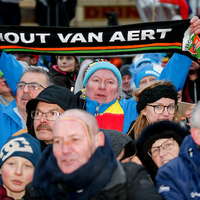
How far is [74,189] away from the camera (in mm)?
2344

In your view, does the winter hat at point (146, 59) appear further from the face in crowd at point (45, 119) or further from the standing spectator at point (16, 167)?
the standing spectator at point (16, 167)

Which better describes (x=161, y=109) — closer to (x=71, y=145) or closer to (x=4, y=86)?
(x=71, y=145)

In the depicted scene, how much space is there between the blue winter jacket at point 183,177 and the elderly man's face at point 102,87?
170 centimetres

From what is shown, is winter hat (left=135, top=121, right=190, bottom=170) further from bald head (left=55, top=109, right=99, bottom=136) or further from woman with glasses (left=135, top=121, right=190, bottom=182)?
bald head (left=55, top=109, right=99, bottom=136)

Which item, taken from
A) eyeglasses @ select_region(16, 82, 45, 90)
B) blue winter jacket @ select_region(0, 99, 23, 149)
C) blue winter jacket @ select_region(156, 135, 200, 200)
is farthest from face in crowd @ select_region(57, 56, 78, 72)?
blue winter jacket @ select_region(156, 135, 200, 200)

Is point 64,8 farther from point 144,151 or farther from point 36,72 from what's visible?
point 144,151

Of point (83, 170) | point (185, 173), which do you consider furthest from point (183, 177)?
point (83, 170)

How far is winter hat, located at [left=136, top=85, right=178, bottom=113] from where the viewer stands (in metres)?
3.64

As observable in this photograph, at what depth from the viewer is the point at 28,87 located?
4.03 metres

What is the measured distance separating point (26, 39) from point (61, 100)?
1369 mm

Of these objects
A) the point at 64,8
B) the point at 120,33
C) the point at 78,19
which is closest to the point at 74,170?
the point at 120,33

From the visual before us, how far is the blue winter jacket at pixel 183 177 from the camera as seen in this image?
245 cm

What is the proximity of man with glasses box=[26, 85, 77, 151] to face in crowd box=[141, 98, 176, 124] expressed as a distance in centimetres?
85

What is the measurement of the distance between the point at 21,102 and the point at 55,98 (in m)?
0.65
